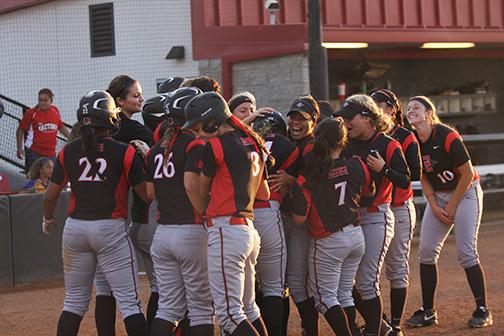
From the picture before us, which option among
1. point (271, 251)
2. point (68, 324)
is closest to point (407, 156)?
point (271, 251)

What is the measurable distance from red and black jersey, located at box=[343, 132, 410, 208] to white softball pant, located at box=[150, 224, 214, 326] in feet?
4.60

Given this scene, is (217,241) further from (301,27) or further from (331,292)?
(301,27)

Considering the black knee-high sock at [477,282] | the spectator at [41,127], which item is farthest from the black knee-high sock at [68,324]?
the spectator at [41,127]

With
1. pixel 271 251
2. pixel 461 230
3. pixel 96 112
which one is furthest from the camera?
pixel 461 230

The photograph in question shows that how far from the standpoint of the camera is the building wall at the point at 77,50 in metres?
16.8

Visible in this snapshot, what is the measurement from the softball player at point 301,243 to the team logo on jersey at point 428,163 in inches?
45.2

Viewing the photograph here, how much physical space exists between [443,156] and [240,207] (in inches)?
90.3

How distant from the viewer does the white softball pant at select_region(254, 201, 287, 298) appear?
6.28 meters

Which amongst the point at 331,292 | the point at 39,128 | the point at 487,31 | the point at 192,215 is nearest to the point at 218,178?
the point at 192,215

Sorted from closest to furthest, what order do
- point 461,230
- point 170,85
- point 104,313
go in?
Answer: 1. point 104,313
2. point 170,85
3. point 461,230

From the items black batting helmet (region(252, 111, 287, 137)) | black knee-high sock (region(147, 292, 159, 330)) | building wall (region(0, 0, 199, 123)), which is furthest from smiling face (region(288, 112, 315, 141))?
building wall (region(0, 0, 199, 123))

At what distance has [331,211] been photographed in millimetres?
6289

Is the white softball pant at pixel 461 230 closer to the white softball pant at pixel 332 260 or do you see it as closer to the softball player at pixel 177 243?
the white softball pant at pixel 332 260

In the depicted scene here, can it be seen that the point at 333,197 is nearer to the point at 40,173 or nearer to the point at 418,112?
the point at 418,112
